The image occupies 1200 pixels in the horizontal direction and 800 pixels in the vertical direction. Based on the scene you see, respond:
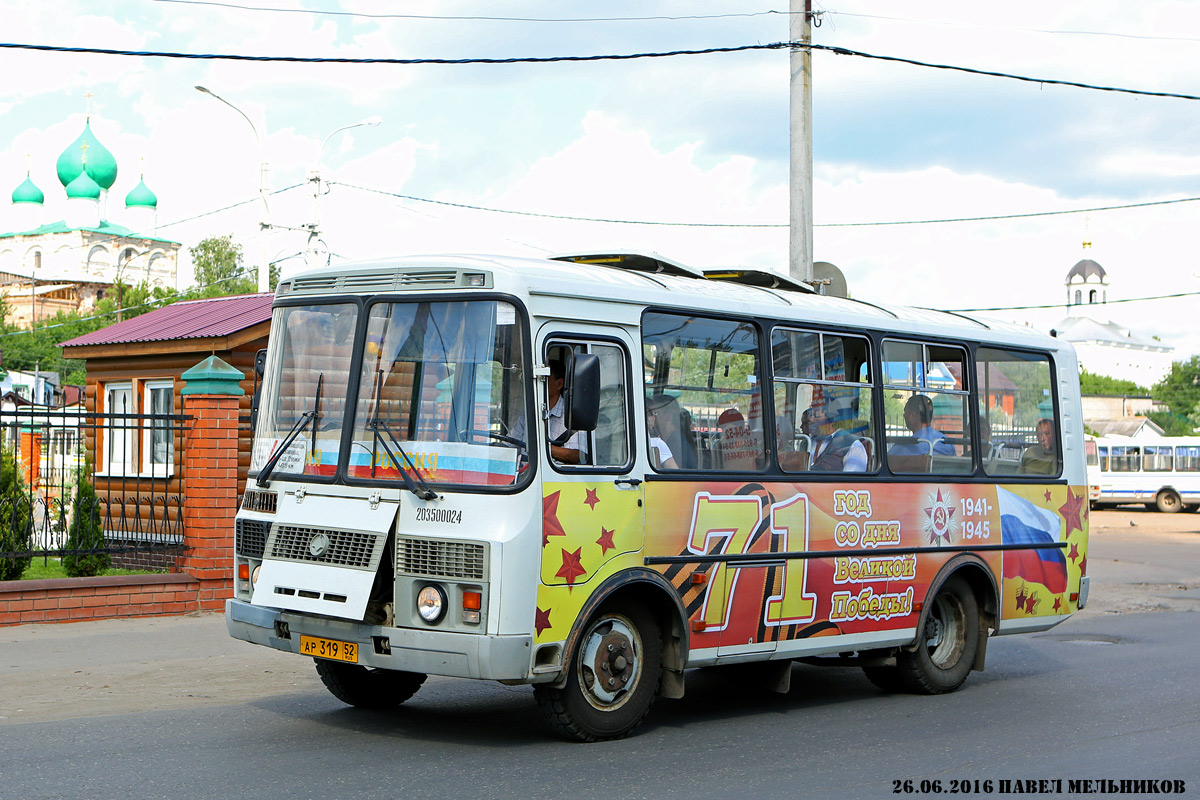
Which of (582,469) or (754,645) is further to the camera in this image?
(754,645)

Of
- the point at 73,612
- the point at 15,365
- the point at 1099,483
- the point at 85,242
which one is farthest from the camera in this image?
the point at 85,242

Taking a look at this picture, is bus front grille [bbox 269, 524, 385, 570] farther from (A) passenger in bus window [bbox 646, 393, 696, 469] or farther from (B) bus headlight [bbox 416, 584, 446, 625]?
(A) passenger in bus window [bbox 646, 393, 696, 469]

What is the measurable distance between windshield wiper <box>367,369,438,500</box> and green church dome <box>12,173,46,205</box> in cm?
10767

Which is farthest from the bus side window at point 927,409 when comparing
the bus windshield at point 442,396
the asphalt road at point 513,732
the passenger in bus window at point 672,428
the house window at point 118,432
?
the house window at point 118,432

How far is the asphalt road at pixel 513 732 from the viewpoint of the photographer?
657 cm

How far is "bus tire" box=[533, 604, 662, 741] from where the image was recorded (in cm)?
739

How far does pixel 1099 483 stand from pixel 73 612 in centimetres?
3928

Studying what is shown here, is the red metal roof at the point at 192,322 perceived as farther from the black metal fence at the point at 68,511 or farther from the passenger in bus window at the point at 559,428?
the passenger in bus window at the point at 559,428

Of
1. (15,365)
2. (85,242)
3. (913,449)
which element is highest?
(85,242)

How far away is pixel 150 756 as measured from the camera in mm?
6977

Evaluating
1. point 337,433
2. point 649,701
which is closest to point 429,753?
point 649,701

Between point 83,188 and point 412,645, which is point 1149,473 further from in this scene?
point 83,188

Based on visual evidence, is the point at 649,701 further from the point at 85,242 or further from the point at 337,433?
the point at 85,242

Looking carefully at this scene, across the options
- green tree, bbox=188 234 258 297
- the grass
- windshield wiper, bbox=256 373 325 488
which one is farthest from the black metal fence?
green tree, bbox=188 234 258 297
